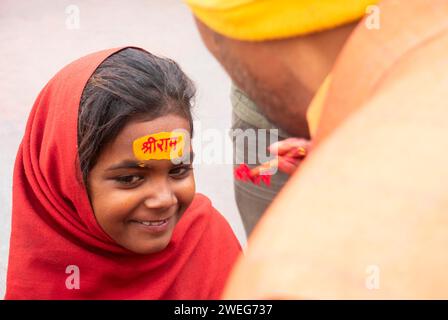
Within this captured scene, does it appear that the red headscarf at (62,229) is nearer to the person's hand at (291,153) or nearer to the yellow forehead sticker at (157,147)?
the yellow forehead sticker at (157,147)

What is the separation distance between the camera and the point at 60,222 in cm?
124

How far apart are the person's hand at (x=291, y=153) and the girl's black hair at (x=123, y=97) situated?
0.34m

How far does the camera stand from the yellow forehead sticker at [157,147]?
1.16 m

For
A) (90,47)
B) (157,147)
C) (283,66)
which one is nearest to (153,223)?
(157,147)

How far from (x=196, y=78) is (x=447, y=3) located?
260 cm

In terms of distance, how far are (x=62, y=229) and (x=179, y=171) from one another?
208 millimetres

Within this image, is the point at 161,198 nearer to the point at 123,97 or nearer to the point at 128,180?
the point at 128,180

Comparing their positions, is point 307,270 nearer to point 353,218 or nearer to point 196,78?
point 353,218

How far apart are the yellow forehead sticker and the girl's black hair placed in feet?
0.12

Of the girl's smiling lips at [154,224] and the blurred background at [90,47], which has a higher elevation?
the girl's smiling lips at [154,224]

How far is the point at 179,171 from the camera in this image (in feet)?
3.94

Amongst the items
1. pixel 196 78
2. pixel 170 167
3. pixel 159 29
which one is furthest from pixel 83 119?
pixel 159 29

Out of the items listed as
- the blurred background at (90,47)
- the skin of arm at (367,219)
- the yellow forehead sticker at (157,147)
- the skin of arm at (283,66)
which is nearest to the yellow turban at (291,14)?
the skin of arm at (283,66)

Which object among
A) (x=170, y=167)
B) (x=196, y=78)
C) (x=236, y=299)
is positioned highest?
(x=236, y=299)
